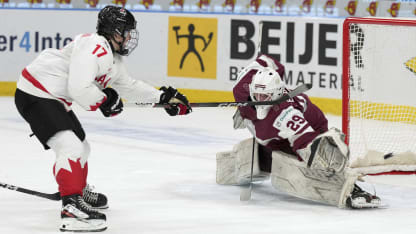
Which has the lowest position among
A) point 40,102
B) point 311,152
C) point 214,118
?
point 214,118

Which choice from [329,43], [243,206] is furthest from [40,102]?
[329,43]

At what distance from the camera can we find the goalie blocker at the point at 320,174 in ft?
13.1

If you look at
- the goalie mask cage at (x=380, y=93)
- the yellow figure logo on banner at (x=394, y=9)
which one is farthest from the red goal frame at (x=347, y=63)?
the yellow figure logo on banner at (x=394, y=9)

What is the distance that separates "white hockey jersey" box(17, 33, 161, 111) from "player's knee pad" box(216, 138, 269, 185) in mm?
852

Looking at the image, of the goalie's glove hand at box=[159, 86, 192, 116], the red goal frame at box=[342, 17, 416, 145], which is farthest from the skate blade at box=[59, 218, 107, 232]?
the red goal frame at box=[342, 17, 416, 145]

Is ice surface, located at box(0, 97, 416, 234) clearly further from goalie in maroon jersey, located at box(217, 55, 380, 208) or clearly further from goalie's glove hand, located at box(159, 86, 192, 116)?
goalie's glove hand, located at box(159, 86, 192, 116)

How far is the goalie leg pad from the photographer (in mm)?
4008

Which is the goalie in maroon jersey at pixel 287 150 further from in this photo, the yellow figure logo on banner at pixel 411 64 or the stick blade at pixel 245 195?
the yellow figure logo on banner at pixel 411 64

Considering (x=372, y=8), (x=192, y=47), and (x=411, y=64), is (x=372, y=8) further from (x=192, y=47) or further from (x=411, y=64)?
(x=411, y=64)

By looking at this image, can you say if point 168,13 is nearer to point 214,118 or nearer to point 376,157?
point 214,118

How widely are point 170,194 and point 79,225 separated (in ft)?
3.01

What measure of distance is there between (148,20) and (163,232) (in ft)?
16.6

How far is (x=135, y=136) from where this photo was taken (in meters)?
6.43

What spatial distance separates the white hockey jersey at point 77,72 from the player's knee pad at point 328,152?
0.92 m
